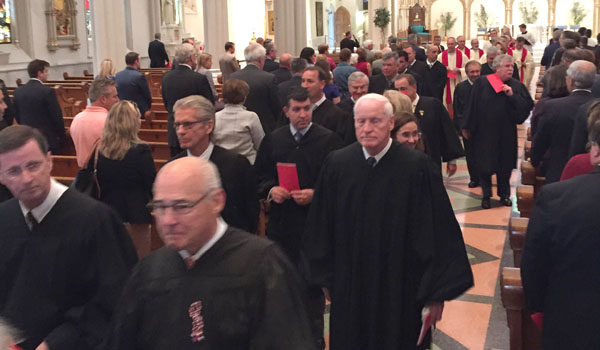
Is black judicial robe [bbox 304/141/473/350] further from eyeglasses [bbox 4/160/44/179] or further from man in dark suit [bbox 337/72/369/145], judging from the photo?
man in dark suit [bbox 337/72/369/145]

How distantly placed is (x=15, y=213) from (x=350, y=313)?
1.73m

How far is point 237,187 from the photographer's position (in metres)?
4.42

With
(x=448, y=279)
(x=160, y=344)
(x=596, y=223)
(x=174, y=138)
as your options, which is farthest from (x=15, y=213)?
(x=174, y=138)

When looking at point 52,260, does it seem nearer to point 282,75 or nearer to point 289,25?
point 282,75

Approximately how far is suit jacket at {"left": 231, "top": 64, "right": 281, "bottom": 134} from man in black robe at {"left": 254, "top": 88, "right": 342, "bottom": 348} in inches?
116

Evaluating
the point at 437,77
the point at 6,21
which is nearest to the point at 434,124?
the point at 437,77

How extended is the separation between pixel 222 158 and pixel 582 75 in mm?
3428

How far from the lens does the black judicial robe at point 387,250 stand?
370 cm

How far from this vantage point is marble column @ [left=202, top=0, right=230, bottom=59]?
56.2ft

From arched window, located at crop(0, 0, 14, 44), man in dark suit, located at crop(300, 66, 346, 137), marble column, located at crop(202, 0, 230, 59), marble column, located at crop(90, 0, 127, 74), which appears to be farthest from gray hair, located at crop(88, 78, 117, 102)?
arched window, located at crop(0, 0, 14, 44)

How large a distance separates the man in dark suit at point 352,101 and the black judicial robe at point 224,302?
3.58 metres

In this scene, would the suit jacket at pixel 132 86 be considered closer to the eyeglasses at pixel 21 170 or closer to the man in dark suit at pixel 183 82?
the man in dark suit at pixel 183 82

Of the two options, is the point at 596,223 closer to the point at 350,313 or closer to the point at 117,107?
the point at 350,313

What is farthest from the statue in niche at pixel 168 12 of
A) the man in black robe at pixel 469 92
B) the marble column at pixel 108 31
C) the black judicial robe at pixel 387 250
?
the black judicial robe at pixel 387 250
